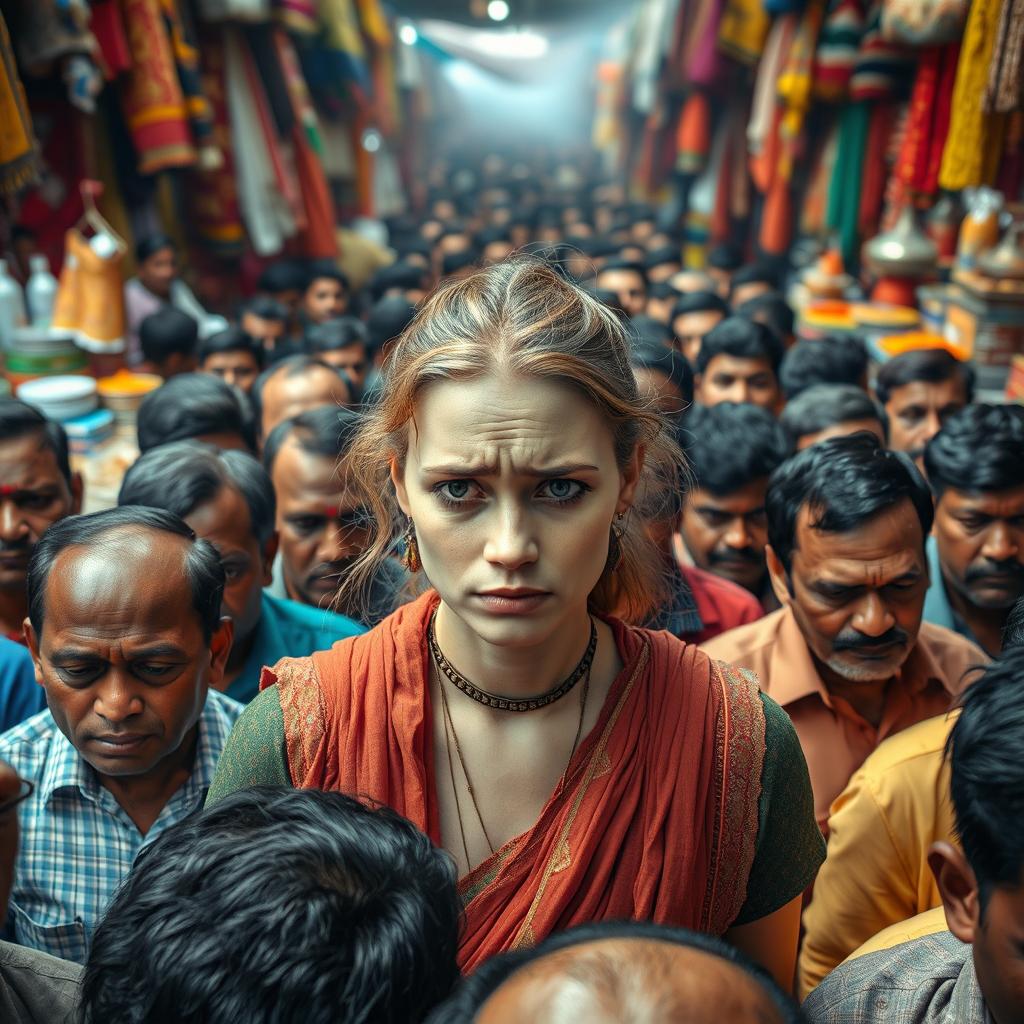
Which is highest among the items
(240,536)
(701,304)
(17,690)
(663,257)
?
(240,536)

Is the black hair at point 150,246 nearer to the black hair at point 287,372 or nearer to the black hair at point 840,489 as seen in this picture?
the black hair at point 287,372

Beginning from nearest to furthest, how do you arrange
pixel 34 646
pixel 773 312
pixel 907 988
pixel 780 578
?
pixel 907 988 → pixel 34 646 → pixel 780 578 → pixel 773 312

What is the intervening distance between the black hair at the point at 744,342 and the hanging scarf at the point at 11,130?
8.47 feet

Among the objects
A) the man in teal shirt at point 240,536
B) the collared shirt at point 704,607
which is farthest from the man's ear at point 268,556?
the collared shirt at point 704,607

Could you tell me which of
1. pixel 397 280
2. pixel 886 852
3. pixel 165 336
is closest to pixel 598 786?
pixel 886 852

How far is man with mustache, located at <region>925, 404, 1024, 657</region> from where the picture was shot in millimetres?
2723

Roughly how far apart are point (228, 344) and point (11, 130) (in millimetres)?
1467

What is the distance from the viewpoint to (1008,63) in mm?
3932

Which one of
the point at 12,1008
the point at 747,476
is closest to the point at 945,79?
the point at 747,476

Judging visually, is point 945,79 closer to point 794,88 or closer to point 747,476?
point 794,88

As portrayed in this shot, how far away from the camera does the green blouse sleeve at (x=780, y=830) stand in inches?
56.9

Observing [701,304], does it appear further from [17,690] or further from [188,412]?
[17,690]

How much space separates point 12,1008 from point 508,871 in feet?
1.97

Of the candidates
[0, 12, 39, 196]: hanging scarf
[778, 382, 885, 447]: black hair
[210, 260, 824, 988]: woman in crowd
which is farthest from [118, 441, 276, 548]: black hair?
[778, 382, 885, 447]: black hair
